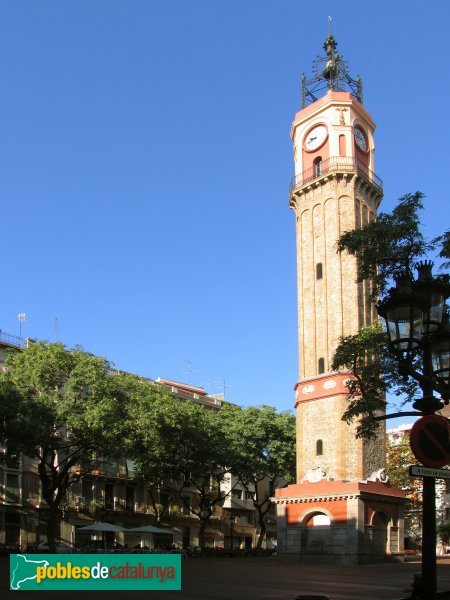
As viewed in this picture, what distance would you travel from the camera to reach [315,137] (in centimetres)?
5297

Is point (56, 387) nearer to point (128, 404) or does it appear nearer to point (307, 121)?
point (128, 404)

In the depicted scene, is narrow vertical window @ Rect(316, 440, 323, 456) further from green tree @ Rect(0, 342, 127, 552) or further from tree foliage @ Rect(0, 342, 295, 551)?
green tree @ Rect(0, 342, 127, 552)

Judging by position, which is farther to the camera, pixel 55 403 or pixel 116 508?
pixel 116 508

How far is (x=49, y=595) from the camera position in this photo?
16453 mm

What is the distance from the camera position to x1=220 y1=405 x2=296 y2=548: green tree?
54.1m

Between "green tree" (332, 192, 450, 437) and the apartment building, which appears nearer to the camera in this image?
Result: "green tree" (332, 192, 450, 437)

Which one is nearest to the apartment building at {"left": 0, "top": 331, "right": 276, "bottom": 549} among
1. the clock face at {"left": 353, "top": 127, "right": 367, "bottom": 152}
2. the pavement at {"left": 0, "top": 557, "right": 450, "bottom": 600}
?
the pavement at {"left": 0, "top": 557, "right": 450, "bottom": 600}

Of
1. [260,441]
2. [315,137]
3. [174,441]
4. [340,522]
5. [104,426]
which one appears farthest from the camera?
[260,441]

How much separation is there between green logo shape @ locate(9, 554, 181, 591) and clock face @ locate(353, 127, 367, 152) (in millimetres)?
41137

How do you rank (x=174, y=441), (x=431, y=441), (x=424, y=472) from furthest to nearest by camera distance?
(x=174, y=441)
(x=431, y=441)
(x=424, y=472)

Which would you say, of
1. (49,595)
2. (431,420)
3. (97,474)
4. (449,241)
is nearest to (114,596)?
(49,595)

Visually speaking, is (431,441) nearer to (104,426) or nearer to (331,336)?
(104,426)

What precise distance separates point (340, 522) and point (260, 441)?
14.4 metres

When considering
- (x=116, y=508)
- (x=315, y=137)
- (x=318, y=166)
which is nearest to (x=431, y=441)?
(x=318, y=166)
